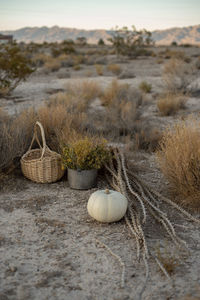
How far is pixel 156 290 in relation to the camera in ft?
9.46

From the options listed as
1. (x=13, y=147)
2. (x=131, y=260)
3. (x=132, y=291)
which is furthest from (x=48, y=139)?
(x=132, y=291)

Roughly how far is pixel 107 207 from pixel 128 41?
88.6ft

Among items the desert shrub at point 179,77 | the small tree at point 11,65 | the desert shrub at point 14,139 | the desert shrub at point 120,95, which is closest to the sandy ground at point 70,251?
the desert shrub at point 14,139

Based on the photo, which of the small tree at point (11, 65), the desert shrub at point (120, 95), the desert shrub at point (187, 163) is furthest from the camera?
the small tree at point (11, 65)

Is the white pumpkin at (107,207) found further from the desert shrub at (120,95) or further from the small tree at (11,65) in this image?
the small tree at (11,65)

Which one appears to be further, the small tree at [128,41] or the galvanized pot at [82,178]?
the small tree at [128,41]

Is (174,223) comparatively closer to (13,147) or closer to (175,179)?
(175,179)

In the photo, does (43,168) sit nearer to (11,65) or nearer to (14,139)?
(14,139)

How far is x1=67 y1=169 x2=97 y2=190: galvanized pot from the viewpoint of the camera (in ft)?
15.9

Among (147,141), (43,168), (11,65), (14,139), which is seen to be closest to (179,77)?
(11,65)

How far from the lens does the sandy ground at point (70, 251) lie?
9.52ft

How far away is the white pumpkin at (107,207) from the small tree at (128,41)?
2591cm

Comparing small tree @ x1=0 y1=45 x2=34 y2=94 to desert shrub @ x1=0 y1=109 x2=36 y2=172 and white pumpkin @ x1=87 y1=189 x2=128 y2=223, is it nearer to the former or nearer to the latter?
desert shrub @ x1=0 y1=109 x2=36 y2=172

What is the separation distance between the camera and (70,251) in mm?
3463
